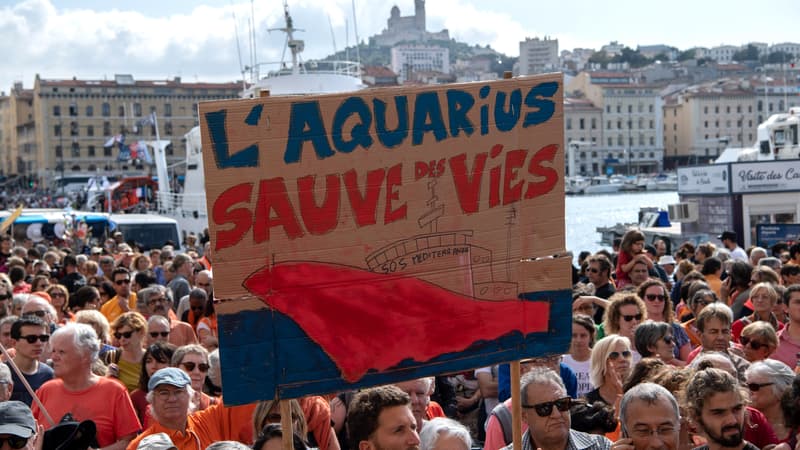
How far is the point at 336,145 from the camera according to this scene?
Result: 4.26m

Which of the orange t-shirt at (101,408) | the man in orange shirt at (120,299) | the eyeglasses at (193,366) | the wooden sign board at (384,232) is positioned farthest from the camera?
the man in orange shirt at (120,299)

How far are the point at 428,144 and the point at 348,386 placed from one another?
985 mm

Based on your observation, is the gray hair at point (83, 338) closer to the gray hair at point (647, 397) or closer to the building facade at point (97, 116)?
the gray hair at point (647, 397)

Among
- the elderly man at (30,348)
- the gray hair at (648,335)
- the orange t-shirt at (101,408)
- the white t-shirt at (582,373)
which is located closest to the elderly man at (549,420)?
the gray hair at (648,335)

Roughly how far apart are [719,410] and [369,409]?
1427 millimetres

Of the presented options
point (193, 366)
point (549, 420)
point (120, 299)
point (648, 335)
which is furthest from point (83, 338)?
point (120, 299)

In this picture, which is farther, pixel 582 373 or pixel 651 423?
pixel 582 373

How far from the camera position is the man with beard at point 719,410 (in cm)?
452

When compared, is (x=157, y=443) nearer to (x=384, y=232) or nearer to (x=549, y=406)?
(x=384, y=232)

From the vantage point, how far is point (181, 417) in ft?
17.7

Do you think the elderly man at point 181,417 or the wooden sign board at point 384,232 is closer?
the wooden sign board at point 384,232

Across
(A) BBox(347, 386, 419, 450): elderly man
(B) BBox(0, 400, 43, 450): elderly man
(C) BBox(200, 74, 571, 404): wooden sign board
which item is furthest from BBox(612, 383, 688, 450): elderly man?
(B) BBox(0, 400, 43, 450): elderly man

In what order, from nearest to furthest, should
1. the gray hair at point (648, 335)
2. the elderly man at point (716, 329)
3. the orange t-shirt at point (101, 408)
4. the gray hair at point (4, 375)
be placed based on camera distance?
the gray hair at point (4, 375), the orange t-shirt at point (101, 408), the gray hair at point (648, 335), the elderly man at point (716, 329)

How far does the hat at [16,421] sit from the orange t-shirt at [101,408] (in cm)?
133
